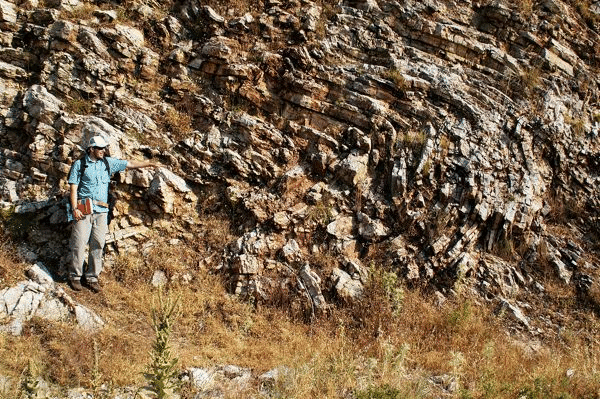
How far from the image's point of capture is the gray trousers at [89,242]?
630cm

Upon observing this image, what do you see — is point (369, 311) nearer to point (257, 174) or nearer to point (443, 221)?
point (443, 221)

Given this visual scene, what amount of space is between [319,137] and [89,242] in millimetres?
4237

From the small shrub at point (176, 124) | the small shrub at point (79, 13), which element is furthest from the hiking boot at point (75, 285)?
the small shrub at point (79, 13)

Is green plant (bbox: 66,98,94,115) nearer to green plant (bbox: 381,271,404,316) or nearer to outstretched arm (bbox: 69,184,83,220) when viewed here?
outstretched arm (bbox: 69,184,83,220)

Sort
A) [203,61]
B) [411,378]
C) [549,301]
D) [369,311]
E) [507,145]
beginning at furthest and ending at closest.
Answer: [203,61]
[507,145]
[549,301]
[369,311]
[411,378]

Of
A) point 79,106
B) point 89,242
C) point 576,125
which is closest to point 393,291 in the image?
point 89,242

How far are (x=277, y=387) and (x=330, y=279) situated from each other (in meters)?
2.36

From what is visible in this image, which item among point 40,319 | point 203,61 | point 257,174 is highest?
point 203,61

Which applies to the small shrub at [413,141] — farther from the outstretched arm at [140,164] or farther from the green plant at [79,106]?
the green plant at [79,106]

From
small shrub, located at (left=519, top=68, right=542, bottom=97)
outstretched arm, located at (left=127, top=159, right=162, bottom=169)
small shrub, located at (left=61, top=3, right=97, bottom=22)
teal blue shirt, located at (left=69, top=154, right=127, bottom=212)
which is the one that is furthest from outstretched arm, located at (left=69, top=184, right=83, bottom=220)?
small shrub, located at (left=519, top=68, right=542, bottom=97)

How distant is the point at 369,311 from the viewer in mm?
6539

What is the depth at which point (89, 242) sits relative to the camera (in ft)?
21.3

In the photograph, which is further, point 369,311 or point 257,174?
point 257,174

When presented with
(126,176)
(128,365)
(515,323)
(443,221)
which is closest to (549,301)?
(515,323)
